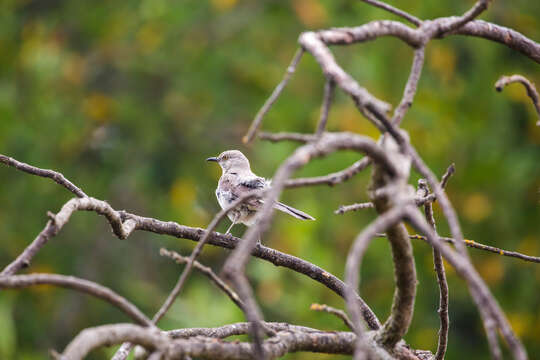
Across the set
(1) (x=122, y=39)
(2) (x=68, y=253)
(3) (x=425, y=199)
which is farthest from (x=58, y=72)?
(3) (x=425, y=199)

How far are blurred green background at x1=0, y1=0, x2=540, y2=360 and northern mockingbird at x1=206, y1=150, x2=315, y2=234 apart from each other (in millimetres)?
2334

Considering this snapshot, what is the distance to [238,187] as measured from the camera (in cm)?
572

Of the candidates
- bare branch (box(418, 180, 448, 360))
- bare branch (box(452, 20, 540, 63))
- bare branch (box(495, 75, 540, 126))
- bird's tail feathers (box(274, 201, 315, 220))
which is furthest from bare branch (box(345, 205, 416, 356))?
bird's tail feathers (box(274, 201, 315, 220))

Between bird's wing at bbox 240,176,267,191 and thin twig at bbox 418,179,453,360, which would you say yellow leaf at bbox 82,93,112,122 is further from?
thin twig at bbox 418,179,453,360

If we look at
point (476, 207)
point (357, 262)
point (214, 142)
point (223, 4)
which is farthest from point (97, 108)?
point (357, 262)

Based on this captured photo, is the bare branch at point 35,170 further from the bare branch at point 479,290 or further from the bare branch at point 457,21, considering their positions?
the bare branch at point 479,290

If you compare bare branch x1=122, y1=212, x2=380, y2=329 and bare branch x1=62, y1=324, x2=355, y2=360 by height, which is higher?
bare branch x1=122, y1=212, x2=380, y2=329

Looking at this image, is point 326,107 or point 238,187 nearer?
point 326,107

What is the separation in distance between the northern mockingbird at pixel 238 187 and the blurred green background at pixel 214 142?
2334mm

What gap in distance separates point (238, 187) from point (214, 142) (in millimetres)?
6270

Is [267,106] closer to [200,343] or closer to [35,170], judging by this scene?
[200,343]

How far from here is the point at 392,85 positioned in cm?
1029

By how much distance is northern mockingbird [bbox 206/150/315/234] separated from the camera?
5.23m

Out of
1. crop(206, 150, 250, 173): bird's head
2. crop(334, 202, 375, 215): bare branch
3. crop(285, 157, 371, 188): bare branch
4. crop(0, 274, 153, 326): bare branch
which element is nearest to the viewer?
crop(285, 157, 371, 188): bare branch
